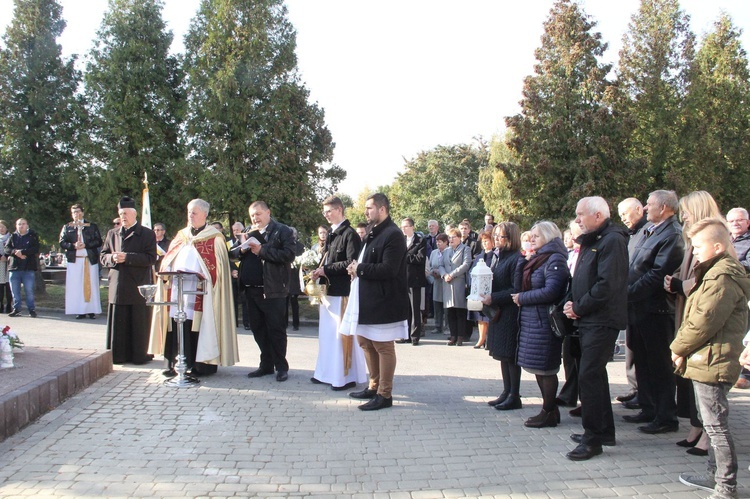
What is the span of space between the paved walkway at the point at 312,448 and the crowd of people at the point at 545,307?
28 cm

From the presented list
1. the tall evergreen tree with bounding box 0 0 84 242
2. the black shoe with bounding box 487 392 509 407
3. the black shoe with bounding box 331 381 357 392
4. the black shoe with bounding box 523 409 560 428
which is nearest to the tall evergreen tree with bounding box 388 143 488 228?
the tall evergreen tree with bounding box 0 0 84 242

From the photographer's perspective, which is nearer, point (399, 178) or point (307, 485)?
point (307, 485)

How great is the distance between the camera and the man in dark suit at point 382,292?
588 centimetres

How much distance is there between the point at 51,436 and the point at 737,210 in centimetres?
755

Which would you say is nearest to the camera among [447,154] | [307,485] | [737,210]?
[307,485]

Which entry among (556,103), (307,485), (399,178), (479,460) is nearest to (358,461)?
(307,485)

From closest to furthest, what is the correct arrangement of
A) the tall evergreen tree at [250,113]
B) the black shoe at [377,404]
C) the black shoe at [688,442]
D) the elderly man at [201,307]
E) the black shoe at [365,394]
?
1. the black shoe at [688,442]
2. the black shoe at [377,404]
3. the black shoe at [365,394]
4. the elderly man at [201,307]
5. the tall evergreen tree at [250,113]

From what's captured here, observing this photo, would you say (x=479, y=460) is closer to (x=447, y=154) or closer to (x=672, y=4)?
(x=672, y=4)

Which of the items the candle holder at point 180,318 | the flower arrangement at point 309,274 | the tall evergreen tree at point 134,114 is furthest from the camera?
the tall evergreen tree at point 134,114

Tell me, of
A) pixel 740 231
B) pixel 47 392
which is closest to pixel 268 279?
pixel 47 392

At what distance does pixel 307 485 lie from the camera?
401 centimetres

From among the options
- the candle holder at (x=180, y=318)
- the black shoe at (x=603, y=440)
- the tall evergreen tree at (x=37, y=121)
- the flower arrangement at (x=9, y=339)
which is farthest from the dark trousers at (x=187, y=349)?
the tall evergreen tree at (x=37, y=121)

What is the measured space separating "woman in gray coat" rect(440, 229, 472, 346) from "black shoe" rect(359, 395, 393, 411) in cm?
478

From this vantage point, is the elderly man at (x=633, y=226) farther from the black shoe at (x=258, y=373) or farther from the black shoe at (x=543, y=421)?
the black shoe at (x=258, y=373)
